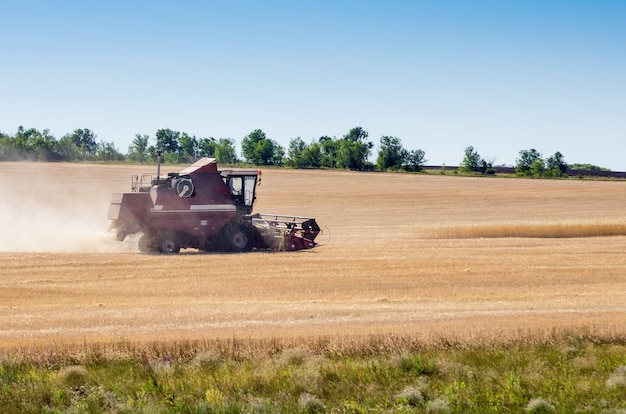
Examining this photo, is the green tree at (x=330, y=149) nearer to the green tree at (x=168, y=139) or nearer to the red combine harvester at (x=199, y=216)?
the green tree at (x=168, y=139)

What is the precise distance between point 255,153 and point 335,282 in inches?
3643

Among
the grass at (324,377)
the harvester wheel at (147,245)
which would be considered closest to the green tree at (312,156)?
the harvester wheel at (147,245)

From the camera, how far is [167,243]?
26562 mm

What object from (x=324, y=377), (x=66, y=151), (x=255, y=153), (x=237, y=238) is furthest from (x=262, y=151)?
(x=324, y=377)

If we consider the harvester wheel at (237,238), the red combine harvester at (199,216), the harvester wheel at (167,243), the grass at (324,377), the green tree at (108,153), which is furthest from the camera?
the green tree at (108,153)

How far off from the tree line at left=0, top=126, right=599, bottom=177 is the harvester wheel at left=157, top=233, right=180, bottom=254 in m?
66.8

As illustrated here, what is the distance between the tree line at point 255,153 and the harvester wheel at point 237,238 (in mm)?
66620

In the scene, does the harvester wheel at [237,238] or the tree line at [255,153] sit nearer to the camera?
the harvester wheel at [237,238]

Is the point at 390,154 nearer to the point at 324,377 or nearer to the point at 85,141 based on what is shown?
the point at 85,141

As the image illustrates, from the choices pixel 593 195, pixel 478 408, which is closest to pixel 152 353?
pixel 478 408

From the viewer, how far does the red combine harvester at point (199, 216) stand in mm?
26250

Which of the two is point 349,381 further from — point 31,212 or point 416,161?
point 416,161

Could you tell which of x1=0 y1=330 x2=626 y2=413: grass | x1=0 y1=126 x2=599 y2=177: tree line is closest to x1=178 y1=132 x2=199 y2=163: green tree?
x1=0 y1=126 x2=599 y2=177: tree line

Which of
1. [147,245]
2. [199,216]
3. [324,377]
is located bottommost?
[147,245]
